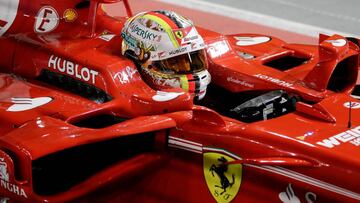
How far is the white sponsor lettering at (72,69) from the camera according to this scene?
12.3 feet

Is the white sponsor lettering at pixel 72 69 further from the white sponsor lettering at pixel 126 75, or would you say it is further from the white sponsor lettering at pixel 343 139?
the white sponsor lettering at pixel 343 139

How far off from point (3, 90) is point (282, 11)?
3.52 metres

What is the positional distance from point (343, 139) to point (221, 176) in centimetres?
52

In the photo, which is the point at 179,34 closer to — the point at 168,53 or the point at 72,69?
the point at 168,53

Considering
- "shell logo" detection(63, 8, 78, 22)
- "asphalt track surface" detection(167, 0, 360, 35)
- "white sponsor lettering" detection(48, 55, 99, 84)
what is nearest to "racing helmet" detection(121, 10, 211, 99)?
"white sponsor lettering" detection(48, 55, 99, 84)

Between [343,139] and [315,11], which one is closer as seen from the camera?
[343,139]

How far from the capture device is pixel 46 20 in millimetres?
4043

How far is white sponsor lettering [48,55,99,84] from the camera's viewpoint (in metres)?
3.74

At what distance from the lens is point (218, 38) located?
4223 millimetres

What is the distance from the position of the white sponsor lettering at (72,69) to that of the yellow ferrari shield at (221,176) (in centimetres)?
70

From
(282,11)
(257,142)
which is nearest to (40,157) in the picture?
(257,142)

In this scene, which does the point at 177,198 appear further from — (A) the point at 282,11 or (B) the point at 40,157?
(A) the point at 282,11

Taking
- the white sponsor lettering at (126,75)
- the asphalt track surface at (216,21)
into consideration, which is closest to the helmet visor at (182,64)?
the white sponsor lettering at (126,75)

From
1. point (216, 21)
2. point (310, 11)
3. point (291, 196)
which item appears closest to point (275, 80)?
point (291, 196)
